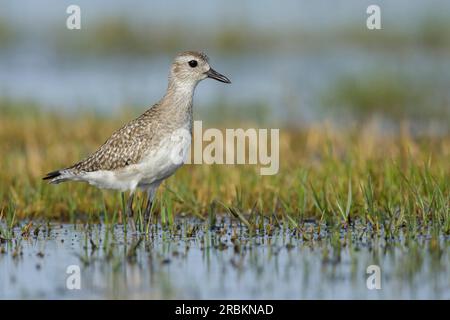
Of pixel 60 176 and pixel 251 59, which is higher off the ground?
pixel 251 59

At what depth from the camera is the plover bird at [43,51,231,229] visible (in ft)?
31.2

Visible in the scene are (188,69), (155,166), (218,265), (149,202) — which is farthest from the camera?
(188,69)

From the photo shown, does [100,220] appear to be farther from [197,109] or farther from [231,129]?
[197,109]

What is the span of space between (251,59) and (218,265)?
15.0 metres

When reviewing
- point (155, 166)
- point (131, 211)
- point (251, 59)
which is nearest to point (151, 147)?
point (155, 166)

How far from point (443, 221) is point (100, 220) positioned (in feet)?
10.7

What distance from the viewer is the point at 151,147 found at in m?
9.50

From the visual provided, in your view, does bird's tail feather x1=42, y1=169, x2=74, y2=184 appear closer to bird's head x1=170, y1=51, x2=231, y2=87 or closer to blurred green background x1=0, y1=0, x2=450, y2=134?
bird's head x1=170, y1=51, x2=231, y2=87

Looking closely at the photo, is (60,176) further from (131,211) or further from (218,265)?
(218,265)

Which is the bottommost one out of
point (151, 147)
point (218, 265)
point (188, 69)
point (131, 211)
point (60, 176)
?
point (218, 265)

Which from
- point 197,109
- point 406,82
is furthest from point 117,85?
point 406,82

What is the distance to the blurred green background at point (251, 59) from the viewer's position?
55.0ft

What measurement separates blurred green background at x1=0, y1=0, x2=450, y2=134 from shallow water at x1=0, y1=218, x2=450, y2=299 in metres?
6.39

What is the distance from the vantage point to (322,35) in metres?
24.8
